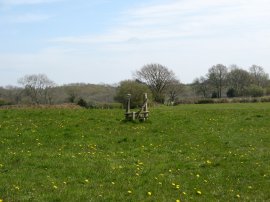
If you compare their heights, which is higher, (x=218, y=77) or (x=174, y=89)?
(x=218, y=77)

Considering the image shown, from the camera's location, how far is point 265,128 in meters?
25.0

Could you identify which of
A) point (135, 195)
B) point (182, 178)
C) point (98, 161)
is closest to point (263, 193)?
point (182, 178)

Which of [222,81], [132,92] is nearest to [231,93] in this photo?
[222,81]

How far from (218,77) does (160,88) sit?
28810mm

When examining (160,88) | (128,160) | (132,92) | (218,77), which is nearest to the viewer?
(128,160)

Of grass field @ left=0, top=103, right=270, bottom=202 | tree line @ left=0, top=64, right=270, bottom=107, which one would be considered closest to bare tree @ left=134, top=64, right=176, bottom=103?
tree line @ left=0, top=64, right=270, bottom=107

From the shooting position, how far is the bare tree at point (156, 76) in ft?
354

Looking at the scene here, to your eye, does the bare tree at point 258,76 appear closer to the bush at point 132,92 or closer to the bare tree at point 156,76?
the bare tree at point 156,76

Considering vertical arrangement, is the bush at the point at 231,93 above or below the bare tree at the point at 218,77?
below

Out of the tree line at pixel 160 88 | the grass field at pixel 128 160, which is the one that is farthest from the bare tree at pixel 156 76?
the grass field at pixel 128 160

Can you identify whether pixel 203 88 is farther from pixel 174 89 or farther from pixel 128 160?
pixel 128 160

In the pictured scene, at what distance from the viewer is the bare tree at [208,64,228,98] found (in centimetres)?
12800

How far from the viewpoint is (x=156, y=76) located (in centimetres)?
10862

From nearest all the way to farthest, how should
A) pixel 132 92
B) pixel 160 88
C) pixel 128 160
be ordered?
pixel 128 160 → pixel 132 92 → pixel 160 88
